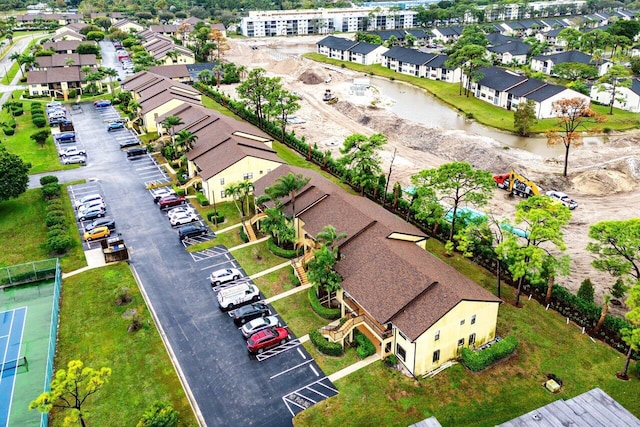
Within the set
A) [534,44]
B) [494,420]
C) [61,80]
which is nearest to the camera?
[494,420]

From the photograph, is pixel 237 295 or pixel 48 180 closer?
pixel 237 295

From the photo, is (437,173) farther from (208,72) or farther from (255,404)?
(208,72)

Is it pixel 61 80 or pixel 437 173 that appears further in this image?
pixel 61 80

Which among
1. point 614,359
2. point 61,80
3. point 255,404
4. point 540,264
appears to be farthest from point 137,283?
point 61,80

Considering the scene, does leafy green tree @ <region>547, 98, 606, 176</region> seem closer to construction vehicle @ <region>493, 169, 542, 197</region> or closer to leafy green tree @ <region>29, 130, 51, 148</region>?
construction vehicle @ <region>493, 169, 542, 197</region>

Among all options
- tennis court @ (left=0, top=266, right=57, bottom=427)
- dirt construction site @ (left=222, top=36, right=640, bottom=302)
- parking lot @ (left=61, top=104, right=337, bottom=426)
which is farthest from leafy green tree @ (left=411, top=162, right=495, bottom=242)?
tennis court @ (left=0, top=266, right=57, bottom=427)

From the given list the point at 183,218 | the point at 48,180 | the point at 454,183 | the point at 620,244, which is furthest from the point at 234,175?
the point at 620,244

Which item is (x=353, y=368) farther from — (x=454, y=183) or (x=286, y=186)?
(x=454, y=183)

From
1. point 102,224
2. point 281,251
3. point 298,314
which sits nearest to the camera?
point 298,314
